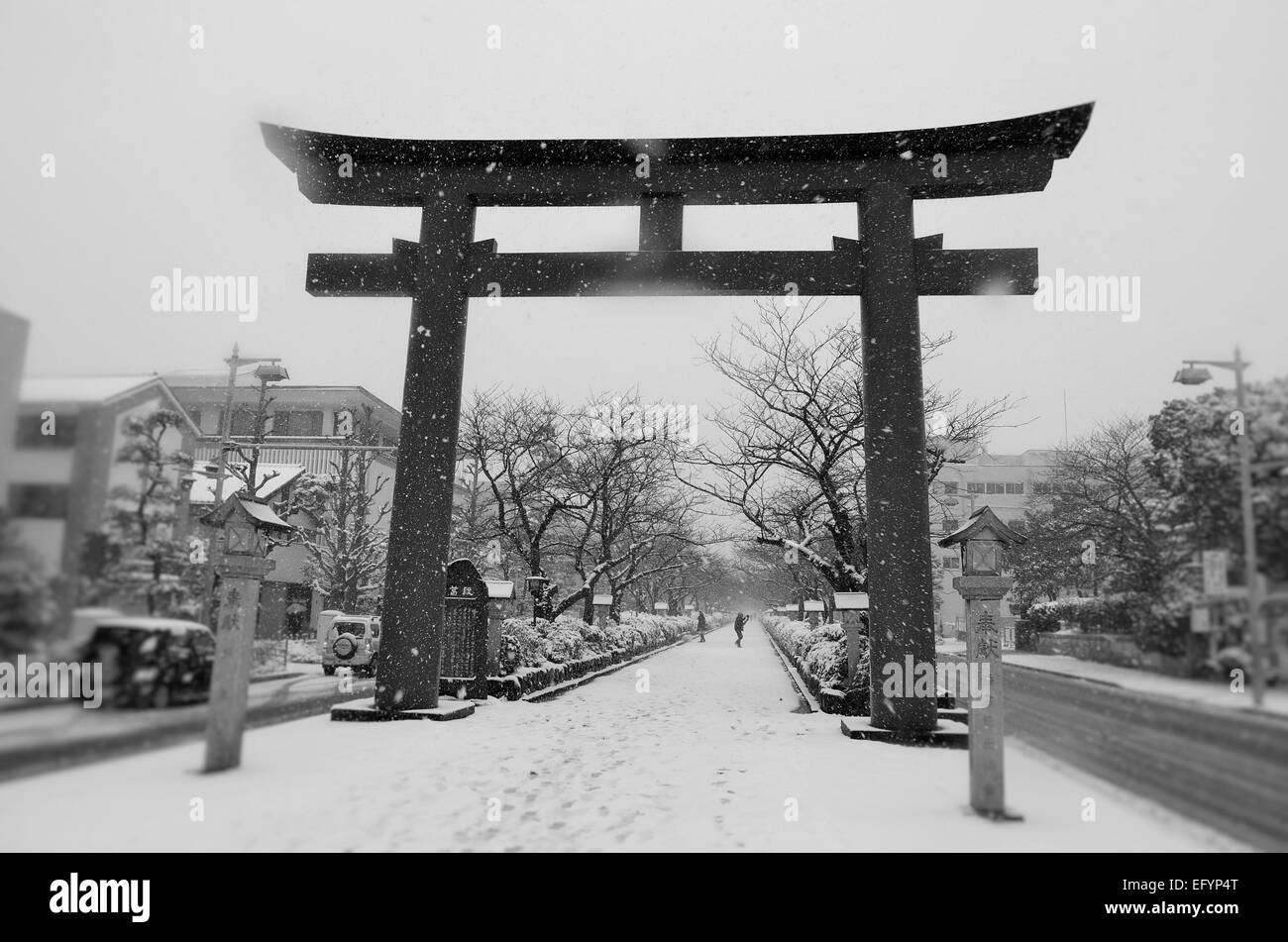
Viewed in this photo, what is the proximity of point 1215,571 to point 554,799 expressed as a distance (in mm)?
4385

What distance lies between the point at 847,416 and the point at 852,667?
4.94m

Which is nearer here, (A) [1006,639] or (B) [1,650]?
(B) [1,650]

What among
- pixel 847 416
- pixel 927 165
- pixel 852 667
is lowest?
pixel 852 667

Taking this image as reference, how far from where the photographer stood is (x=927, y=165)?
26.6 ft

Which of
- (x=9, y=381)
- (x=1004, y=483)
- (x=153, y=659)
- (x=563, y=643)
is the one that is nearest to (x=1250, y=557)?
(x=1004, y=483)

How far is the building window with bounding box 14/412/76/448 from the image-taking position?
3717mm

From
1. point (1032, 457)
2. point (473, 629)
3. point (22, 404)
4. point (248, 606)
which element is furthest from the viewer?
point (473, 629)

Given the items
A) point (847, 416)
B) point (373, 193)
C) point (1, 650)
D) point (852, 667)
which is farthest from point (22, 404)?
point (847, 416)

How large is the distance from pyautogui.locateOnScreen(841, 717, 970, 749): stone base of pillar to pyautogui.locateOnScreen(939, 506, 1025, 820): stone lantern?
7.68ft

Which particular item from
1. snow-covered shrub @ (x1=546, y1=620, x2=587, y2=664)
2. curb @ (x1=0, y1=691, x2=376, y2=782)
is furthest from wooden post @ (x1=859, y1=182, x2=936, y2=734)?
snow-covered shrub @ (x1=546, y1=620, x2=587, y2=664)

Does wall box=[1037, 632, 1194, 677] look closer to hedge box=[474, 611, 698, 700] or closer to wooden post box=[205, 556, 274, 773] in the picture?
wooden post box=[205, 556, 274, 773]

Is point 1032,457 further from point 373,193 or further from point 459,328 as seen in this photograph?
point 373,193

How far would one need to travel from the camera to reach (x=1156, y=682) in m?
3.87

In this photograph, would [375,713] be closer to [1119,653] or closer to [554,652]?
[554,652]
